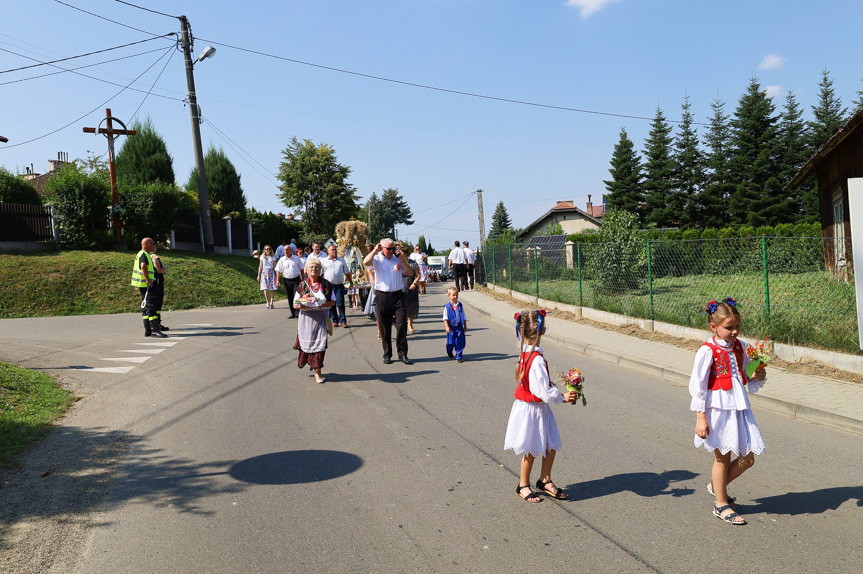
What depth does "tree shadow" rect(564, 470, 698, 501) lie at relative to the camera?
4625 mm

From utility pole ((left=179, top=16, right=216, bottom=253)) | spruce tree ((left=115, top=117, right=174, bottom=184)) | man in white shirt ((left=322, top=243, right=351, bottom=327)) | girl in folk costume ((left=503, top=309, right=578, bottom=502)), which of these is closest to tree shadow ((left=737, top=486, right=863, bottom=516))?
girl in folk costume ((left=503, top=309, right=578, bottom=502))

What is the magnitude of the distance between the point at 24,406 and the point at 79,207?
1817cm

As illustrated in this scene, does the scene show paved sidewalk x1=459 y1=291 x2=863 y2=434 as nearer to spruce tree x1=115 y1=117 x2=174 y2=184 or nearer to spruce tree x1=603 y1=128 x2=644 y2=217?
spruce tree x1=115 y1=117 x2=174 y2=184

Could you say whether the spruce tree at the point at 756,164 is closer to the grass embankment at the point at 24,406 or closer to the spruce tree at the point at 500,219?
the grass embankment at the point at 24,406

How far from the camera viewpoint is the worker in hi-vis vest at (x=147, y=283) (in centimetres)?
1288

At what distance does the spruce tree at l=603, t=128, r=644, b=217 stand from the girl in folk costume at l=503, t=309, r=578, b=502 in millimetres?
51983

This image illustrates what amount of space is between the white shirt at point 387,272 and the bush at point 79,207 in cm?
1748

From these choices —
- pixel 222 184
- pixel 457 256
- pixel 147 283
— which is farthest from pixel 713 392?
pixel 222 184

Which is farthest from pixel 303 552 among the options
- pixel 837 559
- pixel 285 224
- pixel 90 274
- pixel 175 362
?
pixel 285 224

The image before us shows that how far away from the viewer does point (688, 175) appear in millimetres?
51562

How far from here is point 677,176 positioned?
170 feet

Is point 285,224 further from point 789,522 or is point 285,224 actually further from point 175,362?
point 789,522

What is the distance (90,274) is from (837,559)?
20.9 m

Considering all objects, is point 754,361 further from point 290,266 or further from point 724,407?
point 290,266
